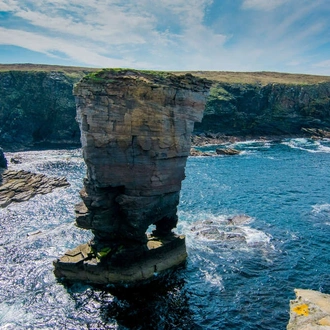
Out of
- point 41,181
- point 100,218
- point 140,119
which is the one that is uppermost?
point 140,119

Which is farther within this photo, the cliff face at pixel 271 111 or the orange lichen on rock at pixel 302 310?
the cliff face at pixel 271 111

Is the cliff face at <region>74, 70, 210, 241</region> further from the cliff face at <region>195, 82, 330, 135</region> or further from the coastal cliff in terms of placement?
the cliff face at <region>195, 82, 330, 135</region>

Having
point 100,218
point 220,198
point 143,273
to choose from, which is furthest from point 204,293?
point 220,198

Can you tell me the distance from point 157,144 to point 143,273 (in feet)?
46.8

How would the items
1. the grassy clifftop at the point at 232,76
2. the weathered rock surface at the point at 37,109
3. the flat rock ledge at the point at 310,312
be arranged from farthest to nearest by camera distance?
the grassy clifftop at the point at 232,76 → the weathered rock surface at the point at 37,109 → the flat rock ledge at the point at 310,312

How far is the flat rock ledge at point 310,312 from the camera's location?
59.5ft

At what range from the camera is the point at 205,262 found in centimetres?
3825

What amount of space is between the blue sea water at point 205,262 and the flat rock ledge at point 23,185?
248cm

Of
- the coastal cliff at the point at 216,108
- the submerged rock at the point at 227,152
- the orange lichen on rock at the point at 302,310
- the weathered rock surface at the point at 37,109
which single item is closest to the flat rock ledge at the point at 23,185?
the submerged rock at the point at 227,152

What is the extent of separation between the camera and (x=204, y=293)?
3247cm

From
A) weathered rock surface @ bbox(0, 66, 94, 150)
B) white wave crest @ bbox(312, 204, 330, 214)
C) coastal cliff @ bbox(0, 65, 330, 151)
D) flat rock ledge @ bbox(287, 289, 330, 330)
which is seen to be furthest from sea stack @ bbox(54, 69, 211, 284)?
coastal cliff @ bbox(0, 65, 330, 151)

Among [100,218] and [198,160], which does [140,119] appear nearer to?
[100,218]

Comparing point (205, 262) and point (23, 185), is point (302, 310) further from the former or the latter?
point (23, 185)

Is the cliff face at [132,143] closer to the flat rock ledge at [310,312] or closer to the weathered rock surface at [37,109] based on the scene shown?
the flat rock ledge at [310,312]
